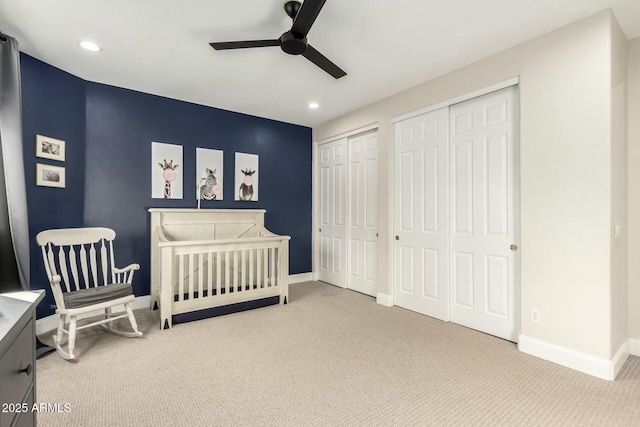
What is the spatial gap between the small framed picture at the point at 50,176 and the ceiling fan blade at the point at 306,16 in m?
2.64

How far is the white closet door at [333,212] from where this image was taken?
4430 millimetres

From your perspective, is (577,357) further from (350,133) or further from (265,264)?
(350,133)

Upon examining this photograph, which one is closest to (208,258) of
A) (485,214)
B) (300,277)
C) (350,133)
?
(300,277)

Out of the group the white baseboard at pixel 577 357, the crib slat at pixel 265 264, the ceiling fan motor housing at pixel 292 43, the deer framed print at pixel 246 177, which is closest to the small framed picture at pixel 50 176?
the deer framed print at pixel 246 177

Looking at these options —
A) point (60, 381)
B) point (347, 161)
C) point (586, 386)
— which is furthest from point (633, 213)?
point (60, 381)

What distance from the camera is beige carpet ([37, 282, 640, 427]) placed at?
5.46 feet

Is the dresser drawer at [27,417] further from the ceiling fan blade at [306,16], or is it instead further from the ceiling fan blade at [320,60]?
the ceiling fan blade at [320,60]

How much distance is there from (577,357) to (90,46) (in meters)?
4.43

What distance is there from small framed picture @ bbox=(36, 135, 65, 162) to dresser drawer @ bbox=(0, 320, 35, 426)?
247cm

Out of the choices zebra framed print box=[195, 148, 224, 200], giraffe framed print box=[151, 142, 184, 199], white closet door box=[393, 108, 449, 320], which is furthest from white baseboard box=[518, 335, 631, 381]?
giraffe framed print box=[151, 142, 184, 199]

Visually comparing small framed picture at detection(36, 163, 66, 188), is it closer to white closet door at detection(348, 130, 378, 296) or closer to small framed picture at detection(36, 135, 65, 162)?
small framed picture at detection(36, 135, 65, 162)

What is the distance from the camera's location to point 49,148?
2.87m

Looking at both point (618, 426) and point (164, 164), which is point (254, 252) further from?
point (618, 426)

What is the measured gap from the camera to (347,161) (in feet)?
14.2
